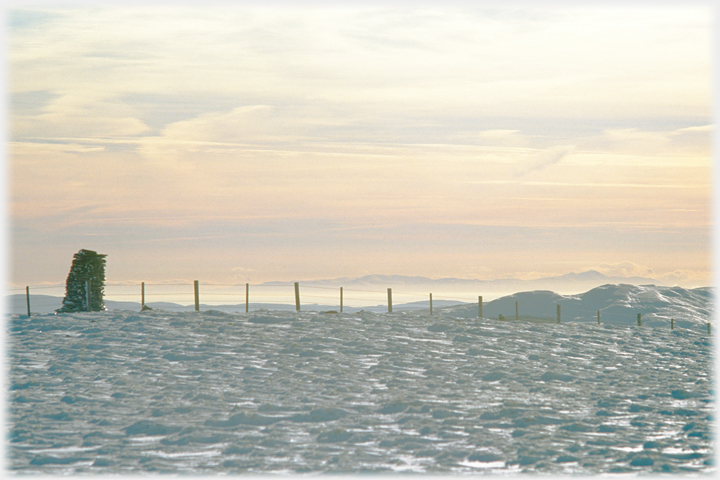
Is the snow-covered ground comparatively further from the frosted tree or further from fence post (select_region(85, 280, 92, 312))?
the frosted tree

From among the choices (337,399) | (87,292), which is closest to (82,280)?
(87,292)

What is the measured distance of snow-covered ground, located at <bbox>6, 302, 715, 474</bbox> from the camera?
13.4m

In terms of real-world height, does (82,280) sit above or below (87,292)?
above

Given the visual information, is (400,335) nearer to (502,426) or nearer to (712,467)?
(502,426)

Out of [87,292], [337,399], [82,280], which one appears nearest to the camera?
[337,399]

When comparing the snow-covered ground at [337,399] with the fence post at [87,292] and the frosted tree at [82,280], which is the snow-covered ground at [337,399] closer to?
the fence post at [87,292]

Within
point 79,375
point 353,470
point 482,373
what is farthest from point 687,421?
point 79,375

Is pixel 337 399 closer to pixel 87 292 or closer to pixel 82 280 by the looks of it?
pixel 87 292

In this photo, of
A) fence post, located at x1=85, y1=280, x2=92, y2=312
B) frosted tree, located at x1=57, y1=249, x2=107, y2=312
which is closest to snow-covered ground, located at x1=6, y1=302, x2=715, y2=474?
fence post, located at x1=85, y1=280, x2=92, y2=312

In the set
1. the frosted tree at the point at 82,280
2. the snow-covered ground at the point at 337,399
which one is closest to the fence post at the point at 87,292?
the frosted tree at the point at 82,280

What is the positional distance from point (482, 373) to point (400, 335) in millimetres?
6364

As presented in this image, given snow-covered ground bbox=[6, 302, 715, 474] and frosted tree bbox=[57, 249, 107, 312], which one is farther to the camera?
frosted tree bbox=[57, 249, 107, 312]

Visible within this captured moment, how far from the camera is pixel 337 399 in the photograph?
1742 centimetres

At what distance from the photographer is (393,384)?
63.2ft
